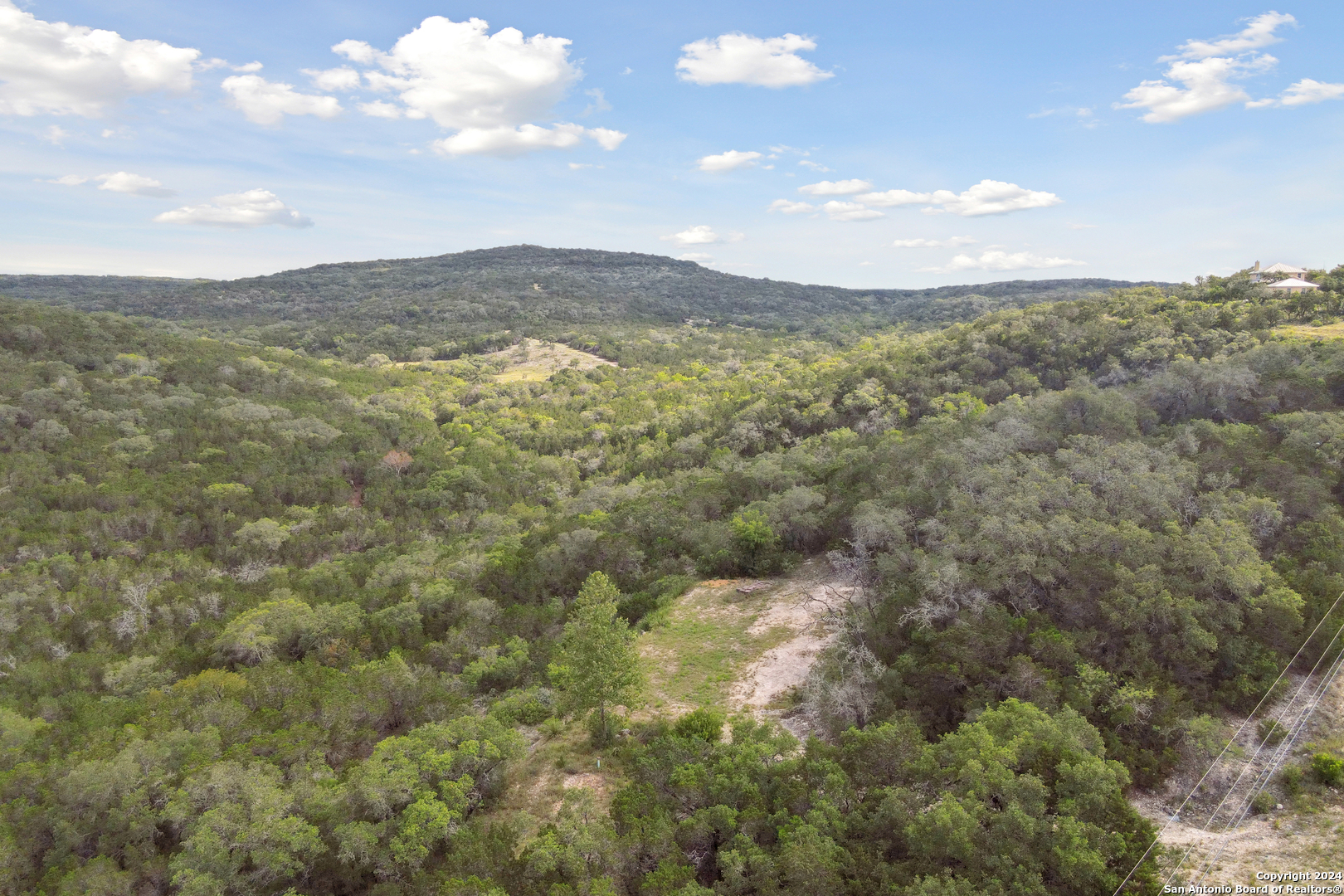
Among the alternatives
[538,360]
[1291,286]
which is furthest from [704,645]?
[538,360]

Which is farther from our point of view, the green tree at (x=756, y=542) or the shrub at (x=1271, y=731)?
the green tree at (x=756, y=542)

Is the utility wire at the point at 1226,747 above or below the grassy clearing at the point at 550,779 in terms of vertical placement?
above

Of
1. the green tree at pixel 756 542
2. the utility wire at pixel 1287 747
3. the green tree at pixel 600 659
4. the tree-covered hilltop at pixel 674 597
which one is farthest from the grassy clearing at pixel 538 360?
the utility wire at pixel 1287 747

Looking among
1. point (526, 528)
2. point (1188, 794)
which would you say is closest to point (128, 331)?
point (526, 528)

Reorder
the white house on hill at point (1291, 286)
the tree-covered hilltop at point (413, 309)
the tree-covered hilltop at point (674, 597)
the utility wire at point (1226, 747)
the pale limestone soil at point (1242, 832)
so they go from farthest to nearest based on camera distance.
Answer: the tree-covered hilltop at point (413, 309) < the white house on hill at point (1291, 286) < the tree-covered hilltop at point (674, 597) < the pale limestone soil at point (1242, 832) < the utility wire at point (1226, 747)

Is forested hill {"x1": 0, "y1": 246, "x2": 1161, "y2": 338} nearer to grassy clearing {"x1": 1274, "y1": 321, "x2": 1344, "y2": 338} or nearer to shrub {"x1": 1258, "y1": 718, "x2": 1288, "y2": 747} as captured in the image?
grassy clearing {"x1": 1274, "y1": 321, "x2": 1344, "y2": 338}

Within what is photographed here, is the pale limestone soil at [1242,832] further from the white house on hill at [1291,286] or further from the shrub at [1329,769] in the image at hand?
the white house on hill at [1291,286]

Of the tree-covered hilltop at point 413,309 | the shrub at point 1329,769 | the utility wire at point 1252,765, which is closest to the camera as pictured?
the utility wire at point 1252,765

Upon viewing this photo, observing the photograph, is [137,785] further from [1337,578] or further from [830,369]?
[830,369]
